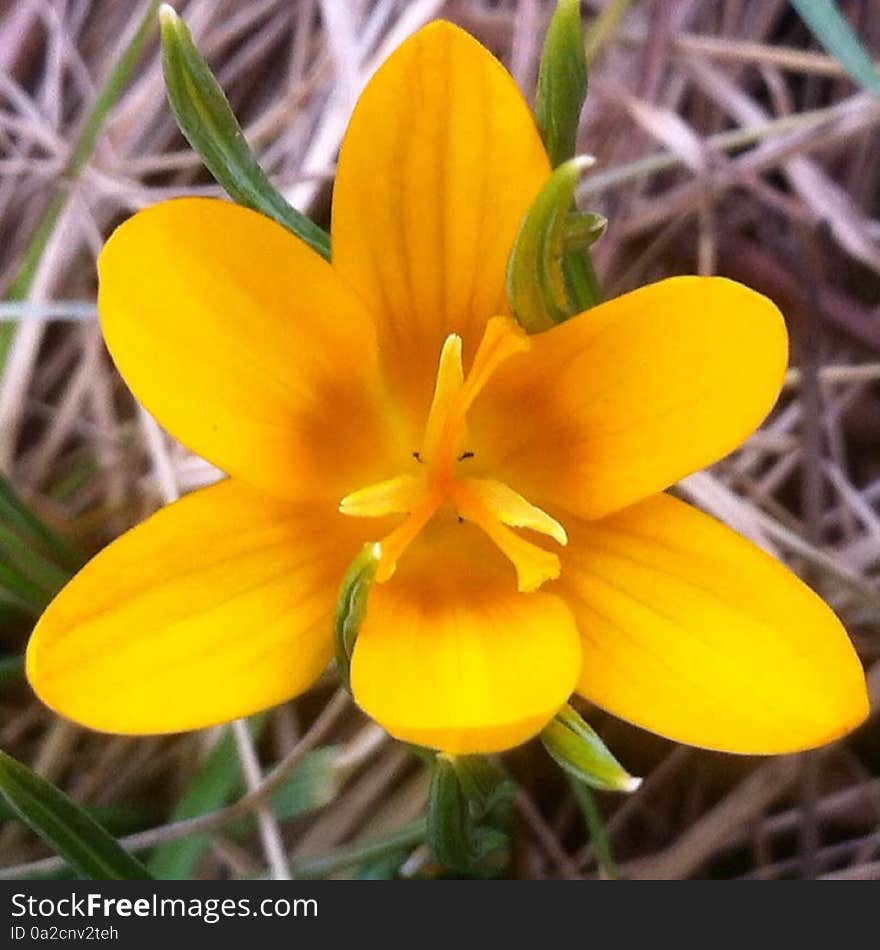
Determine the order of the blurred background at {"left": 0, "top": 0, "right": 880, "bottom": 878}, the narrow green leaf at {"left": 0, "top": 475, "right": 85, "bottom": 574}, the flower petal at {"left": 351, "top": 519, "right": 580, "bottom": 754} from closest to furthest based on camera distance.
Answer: the flower petal at {"left": 351, "top": 519, "right": 580, "bottom": 754} < the narrow green leaf at {"left": 0, "top": 475, "right": 85, "bottom": 574} < the blurred background at {"left": 0, "top": 0, "right": 880, "bottom": 878}

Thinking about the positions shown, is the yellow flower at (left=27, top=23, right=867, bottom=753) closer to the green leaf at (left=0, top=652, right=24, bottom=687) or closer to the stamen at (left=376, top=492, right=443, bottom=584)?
the stamen at (left=376, top=492, right=443, bottom=584)

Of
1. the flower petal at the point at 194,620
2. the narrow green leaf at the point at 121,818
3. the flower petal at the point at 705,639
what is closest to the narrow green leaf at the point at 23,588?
the narrow green leaf at the point at 121,818

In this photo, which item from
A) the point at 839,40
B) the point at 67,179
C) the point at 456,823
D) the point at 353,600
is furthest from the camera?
the point at 67,179

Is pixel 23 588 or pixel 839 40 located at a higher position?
pixel 839 40

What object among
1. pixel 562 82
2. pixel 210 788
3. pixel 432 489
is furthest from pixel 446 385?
pixel 210 788

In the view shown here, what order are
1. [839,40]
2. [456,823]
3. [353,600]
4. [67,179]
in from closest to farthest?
[353,600] < [456,823] < [839,40] < [67,179]

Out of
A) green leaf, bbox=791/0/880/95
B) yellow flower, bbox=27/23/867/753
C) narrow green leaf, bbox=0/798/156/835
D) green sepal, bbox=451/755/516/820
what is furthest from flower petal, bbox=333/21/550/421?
narrow green leaf, bbox=0/798/156/835

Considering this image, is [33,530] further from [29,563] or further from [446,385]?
[446,385]

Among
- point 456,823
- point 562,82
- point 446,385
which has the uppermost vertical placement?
point 562,82
